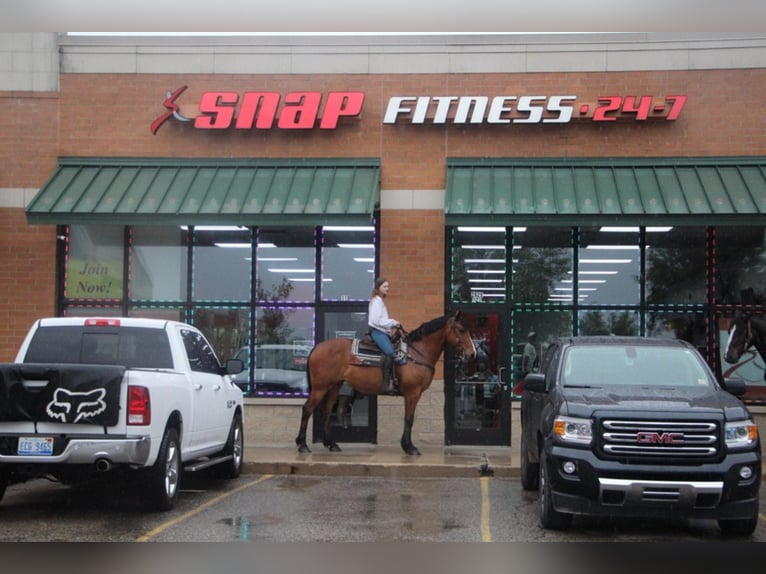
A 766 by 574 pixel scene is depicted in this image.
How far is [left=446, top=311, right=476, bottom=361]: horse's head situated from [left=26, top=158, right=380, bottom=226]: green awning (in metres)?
2.14

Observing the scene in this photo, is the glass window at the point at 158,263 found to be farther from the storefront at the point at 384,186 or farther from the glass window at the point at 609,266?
the glass window at the point at 609,266

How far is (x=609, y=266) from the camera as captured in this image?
1730 centimetres

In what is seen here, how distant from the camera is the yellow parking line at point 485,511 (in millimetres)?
9453

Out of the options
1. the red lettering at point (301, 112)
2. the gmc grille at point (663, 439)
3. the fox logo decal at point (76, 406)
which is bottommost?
the gmc grille at point (663, 439)

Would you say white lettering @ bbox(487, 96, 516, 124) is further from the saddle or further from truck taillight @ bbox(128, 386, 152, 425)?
truck taillight @ bbox(128, 386, 152, 425)

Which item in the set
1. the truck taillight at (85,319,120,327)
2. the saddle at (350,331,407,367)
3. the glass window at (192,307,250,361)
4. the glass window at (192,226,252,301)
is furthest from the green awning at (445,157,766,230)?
the truck taillight at (85,319,120,327)

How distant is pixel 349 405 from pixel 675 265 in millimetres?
6146

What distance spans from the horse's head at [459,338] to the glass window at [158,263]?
4.97 m

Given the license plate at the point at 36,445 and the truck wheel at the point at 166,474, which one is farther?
the truck wheel at the point at 166,474

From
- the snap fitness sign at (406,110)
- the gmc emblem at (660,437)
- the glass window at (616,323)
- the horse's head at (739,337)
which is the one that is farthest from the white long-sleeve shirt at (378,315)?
the gmc emblem at (660,437)

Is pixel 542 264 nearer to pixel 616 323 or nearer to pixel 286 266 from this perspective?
pixel 616 323

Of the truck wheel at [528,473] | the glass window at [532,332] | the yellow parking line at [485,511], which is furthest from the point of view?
the glass window at [532,332]

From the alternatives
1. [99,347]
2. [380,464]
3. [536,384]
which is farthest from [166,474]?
[380,464]

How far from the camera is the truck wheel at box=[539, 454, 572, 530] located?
954 centimetres
